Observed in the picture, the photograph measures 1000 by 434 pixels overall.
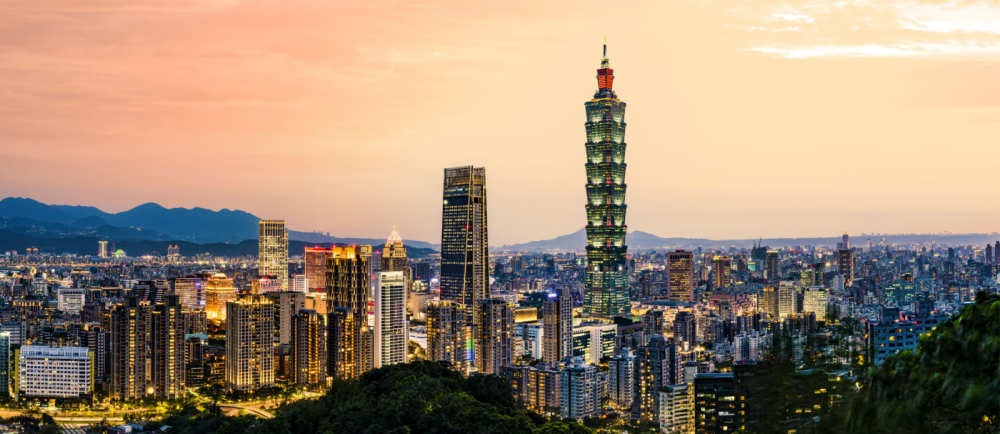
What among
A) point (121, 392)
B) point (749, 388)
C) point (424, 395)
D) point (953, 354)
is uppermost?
point (953, 354)

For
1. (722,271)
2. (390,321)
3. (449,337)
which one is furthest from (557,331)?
(722,271)

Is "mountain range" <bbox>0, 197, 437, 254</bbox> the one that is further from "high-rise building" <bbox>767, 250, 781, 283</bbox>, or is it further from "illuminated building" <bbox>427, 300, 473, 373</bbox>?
"illuminated building" <bbox>427, 300, 473, 373</bbox>

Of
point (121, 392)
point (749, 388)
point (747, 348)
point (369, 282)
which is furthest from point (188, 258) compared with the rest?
point (749, 388)

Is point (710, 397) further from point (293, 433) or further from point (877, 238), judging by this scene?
point (877, 238)

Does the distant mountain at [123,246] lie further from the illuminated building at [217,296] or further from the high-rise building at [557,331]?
the high-rise building at [557,331]

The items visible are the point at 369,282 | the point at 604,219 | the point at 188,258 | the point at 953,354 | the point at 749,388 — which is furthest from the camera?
the point at 188,258

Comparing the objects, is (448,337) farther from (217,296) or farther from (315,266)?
(315,266)

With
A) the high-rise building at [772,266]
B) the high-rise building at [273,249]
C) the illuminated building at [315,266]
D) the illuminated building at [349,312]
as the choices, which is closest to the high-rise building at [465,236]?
the illuminated building at [349,312]
